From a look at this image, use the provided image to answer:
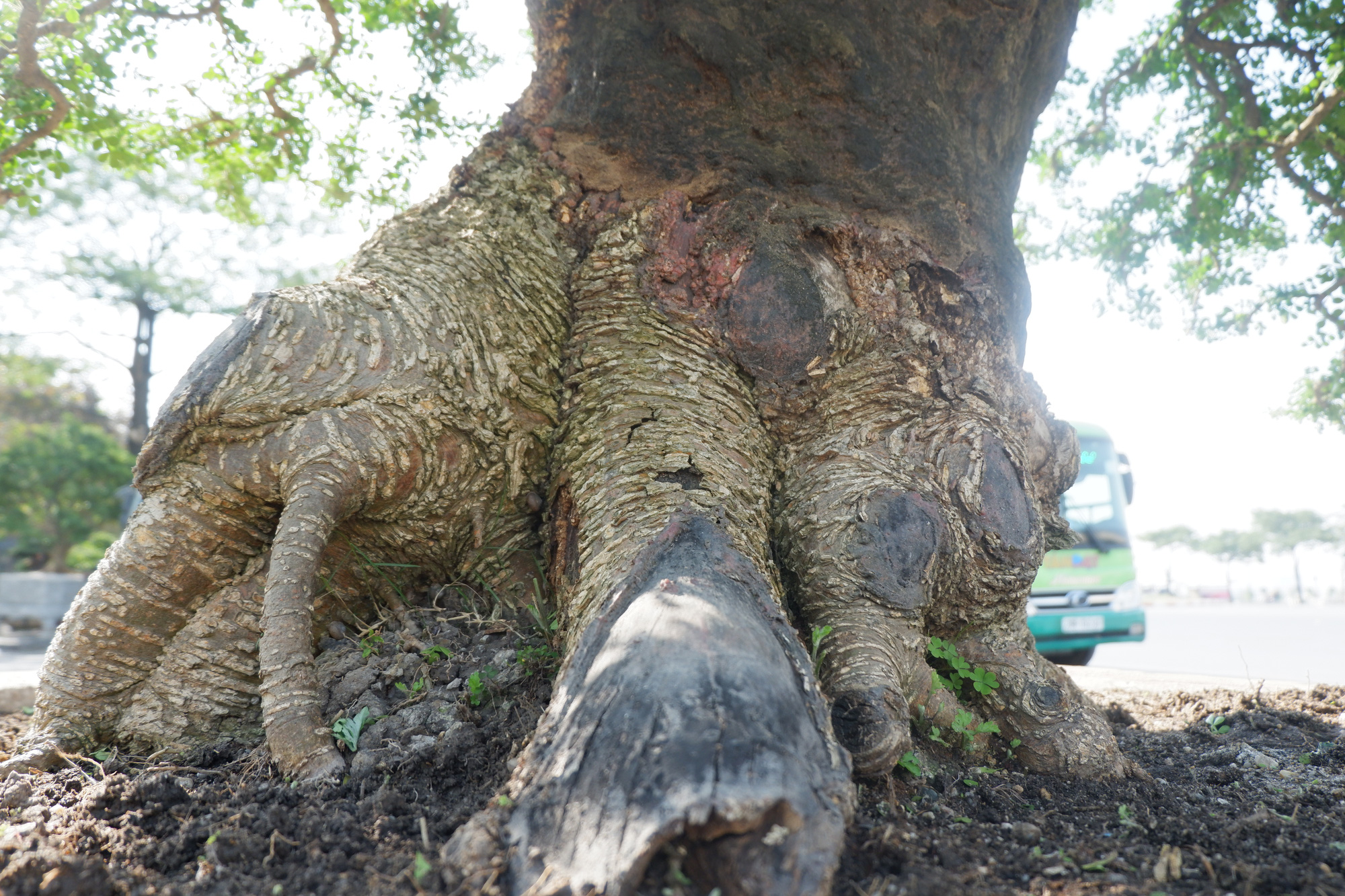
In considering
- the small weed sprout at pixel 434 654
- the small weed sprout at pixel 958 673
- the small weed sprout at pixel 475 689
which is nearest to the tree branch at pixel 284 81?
the small weed sprout at pixel 434 654

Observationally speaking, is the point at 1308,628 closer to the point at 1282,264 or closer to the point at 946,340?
the point at 1282,264

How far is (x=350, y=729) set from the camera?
2.09 meters

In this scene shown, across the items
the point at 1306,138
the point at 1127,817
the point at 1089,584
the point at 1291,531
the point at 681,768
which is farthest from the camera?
the point at 1291,531

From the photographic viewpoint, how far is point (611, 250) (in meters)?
2.96

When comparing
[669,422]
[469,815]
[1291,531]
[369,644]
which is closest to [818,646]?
[669,422]

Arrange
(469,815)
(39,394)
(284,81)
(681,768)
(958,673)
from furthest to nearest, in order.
A: (39,394)
(284,81)
(958,673)
(469,815)
(681,768)

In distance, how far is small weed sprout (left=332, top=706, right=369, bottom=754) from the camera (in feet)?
6.77

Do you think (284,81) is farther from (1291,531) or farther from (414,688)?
(1291,531)

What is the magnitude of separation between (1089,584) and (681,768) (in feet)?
29.2

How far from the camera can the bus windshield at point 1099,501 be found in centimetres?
902

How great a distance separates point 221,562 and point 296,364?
71 cm

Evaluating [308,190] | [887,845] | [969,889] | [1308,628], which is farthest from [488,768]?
[1308,628]

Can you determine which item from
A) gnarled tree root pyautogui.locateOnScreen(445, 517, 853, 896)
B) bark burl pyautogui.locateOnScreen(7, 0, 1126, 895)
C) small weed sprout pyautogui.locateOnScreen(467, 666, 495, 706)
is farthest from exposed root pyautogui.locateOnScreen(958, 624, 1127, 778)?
small weed sprout pyautogui.locateOnScreen(467, 666, 495, 706)

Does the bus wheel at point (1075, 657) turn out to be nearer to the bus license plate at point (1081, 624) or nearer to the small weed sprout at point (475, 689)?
the bus license plate at point (1081, 624)
